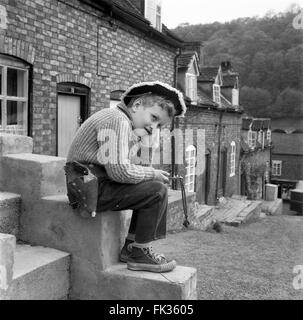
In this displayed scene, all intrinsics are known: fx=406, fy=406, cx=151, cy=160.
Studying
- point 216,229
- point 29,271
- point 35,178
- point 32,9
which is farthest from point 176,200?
point 29,271

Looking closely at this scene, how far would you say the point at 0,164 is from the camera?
369cm

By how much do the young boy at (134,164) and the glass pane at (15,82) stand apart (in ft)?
13.6

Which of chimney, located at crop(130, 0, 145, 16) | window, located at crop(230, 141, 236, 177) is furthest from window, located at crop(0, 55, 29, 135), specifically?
window, located at crop(230, 141, 236, 177)

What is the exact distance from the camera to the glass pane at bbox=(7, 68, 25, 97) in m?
6.62

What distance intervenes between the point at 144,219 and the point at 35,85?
4707 millimetres

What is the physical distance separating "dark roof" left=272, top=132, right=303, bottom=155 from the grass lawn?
3254 cm

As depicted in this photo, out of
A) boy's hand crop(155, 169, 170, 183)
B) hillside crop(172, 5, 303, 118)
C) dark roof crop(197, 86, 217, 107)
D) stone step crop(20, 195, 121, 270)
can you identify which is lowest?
stone step crop(20, 195, 121, 270)

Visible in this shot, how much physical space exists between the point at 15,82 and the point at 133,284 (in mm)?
4859

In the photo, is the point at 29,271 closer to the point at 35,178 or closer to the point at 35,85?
the point at 35,178

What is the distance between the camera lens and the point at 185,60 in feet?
49.4

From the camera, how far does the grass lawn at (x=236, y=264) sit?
4.20m

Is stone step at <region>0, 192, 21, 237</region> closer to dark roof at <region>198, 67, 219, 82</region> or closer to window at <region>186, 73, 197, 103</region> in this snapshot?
window at <region>186, 73, 197, 103</region>

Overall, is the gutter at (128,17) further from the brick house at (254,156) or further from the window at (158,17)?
the brick house at (254,156)

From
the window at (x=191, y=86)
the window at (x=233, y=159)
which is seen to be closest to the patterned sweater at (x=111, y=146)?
the window at (x=191, y=86)
